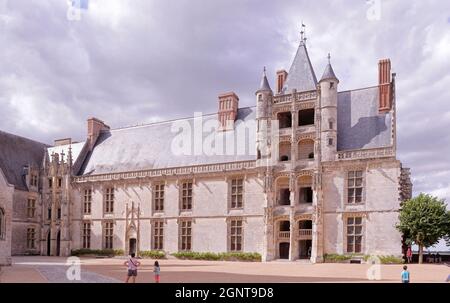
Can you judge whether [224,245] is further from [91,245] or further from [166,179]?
[91,245]

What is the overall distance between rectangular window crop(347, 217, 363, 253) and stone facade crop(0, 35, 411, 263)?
7cm

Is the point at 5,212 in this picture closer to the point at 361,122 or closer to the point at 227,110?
the point at 227,110

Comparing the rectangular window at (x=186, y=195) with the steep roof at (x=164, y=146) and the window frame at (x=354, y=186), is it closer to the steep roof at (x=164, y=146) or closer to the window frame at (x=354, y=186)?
the steep roof at (x=164, y=146)

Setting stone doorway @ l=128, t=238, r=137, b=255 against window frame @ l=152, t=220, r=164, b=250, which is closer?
window frame @ l=152, t=220, r=164, b=250

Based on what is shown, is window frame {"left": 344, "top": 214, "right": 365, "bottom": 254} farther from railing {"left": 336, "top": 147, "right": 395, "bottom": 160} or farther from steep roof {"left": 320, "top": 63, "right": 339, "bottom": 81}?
steep roof {"left": 320, "top": 63, "right": 339, "bottom": 81}

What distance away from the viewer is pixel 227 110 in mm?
41375

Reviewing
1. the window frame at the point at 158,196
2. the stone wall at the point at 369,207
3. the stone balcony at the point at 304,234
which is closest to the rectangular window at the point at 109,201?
the window frame at the point at 158,196

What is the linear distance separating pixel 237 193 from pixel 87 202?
54.3ft

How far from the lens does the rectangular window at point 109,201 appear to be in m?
43.6

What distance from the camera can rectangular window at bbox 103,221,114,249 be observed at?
4316cm

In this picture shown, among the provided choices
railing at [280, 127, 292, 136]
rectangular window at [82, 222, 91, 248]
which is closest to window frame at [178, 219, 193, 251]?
rectangular window at [82, 222, 91, 248]

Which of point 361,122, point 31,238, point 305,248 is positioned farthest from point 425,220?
point 31,238

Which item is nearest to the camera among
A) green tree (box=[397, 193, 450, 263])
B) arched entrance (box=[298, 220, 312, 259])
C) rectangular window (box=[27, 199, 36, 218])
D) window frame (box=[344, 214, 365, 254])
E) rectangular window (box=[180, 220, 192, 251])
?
green tree (box=[397, 193, 450, 263])

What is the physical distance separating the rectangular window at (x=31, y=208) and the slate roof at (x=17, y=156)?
167 cm
